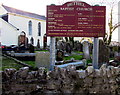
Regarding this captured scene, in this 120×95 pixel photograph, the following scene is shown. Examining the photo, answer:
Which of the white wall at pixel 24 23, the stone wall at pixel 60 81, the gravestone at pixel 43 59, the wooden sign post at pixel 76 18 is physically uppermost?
the white wall at pixel 24 23

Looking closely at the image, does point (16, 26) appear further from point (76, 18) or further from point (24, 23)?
point (76, 18)

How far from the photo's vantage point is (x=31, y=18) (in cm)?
3541

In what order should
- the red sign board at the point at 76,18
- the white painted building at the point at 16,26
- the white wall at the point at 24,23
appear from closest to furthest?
the red sign board at the point at 76,18 → the white painted building at the point at 16,26 → the white wall at the point at 24,23

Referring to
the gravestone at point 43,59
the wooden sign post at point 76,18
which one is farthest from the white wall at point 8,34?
the wooden sign post at point 76,18

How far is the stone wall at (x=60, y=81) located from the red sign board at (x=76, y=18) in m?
2.31

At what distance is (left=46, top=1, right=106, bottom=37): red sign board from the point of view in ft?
24.8

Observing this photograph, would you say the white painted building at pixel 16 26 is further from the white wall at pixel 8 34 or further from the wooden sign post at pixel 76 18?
the wooden sign post at pixel 76 18

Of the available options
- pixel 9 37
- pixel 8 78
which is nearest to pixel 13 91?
pixel 8 78

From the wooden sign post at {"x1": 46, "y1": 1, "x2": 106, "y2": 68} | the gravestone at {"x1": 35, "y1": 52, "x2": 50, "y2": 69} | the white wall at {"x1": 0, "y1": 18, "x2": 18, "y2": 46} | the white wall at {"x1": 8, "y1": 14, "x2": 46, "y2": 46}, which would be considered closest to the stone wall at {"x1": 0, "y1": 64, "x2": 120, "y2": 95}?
the wooden sign post at {"x1": 46, "y1": 1, "x2": 106, "y2": 68}

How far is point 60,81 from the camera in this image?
19.2 ft

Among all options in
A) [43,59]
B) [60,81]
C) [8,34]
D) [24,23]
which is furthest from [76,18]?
[24,23]

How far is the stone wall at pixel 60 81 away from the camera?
18.5 ft

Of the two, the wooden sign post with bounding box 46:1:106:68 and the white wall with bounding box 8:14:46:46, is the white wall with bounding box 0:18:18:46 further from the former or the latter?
the wooden sign post with bounding box 46:1:106:68

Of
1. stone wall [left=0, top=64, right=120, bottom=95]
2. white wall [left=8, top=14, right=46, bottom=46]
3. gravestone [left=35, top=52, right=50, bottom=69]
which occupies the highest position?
white wall [left=8, top=14, right=46, bottom=46]
